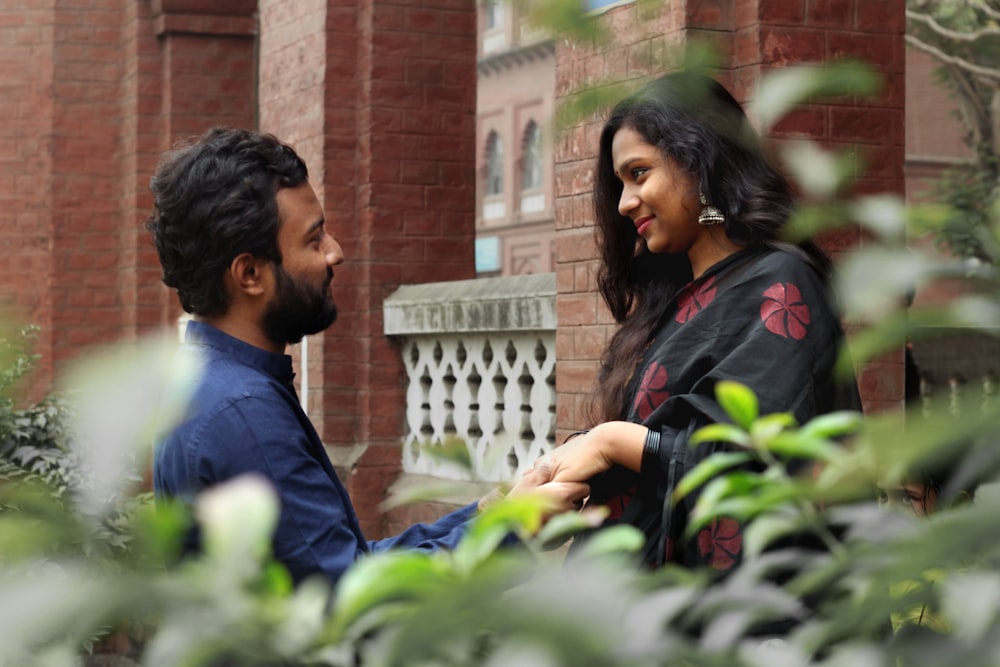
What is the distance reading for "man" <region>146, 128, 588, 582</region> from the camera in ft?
7.29

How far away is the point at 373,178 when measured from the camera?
7148mm

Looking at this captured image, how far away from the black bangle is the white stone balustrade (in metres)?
3.04

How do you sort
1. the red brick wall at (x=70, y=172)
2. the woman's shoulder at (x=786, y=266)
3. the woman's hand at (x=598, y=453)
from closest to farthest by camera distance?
1. the woman's hand at (x=598, y=453)
2. the woman's shoulder at (x=786, y=266)
3. the red brick wall at (x=70, y=172)

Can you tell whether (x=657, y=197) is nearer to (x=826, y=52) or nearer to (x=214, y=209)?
(x=214, y=209)

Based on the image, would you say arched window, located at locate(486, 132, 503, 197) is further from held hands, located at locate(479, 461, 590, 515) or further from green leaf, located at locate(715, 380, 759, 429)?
green leaf, located at locate(715, 380, 759, 429)

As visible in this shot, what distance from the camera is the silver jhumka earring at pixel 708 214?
9.36 ft

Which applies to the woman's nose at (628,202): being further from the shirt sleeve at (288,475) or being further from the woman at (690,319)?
the shirt sleeve at (288,475)

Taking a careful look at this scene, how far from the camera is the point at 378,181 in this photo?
7.16 m

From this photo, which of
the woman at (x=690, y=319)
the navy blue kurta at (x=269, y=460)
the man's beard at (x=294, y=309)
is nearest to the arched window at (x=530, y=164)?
the woman at (x=690, y=319)

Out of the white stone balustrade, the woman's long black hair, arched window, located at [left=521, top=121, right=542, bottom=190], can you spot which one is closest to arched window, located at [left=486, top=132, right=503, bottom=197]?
arched window, located at [left=521, top=121, right=542, bottom=190]

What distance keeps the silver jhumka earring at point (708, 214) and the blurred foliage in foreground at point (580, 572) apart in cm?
192

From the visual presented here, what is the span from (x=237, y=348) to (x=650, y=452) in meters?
0.72

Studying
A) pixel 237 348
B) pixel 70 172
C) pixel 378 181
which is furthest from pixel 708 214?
pixel 70 172

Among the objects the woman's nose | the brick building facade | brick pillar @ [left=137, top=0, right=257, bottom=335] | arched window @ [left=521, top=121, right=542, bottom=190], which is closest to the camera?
the woman's nose
